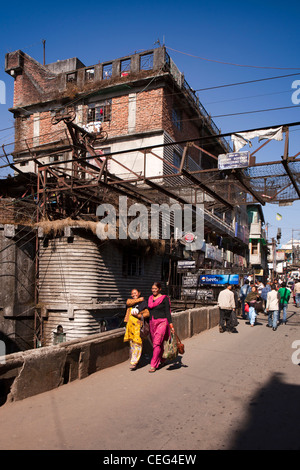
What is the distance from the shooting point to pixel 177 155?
24.6 metres

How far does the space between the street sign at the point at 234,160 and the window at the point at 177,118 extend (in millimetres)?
13514

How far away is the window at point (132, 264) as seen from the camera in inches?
673

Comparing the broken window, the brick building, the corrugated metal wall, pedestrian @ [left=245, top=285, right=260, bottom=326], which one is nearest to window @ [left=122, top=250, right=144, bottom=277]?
the brick building

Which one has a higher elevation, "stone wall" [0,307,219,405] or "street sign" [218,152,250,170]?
"street sign" [218,152,250,170]

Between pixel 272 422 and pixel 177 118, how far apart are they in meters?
22.4

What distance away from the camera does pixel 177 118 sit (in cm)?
2478

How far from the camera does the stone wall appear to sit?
553 cm

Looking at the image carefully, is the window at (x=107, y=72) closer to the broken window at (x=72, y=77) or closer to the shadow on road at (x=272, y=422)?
the broken window at (x=72, y=77)

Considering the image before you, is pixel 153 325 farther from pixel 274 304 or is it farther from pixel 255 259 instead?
pixel 255 259

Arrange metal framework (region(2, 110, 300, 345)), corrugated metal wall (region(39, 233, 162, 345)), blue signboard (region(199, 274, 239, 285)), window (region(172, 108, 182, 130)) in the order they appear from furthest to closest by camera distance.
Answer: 1. window (region(172, 108, 182, 130))
2. blue signboard (region(199, 274, 239, 285))
3. corrugated metal wall (region(39, 233, 162, 345))
4. metal framework (region(2, 110, 300, 345))

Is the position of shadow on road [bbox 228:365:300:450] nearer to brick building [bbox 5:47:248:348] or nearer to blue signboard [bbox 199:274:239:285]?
blue signboard [bbox 199:274:239:285]

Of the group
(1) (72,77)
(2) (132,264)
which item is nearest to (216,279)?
(2) (132,264)

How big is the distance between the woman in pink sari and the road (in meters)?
0.32
